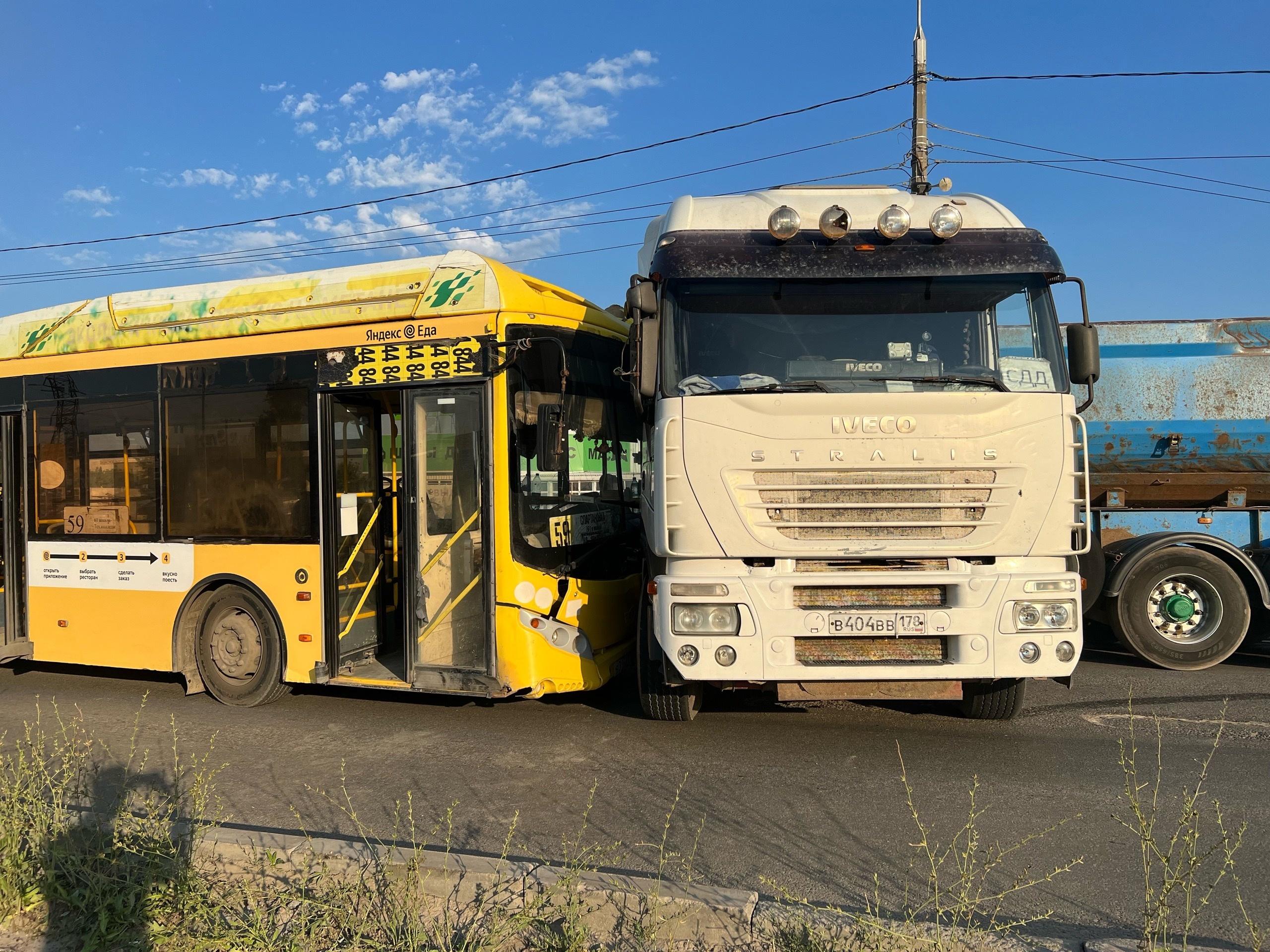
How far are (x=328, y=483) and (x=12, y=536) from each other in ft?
11.5

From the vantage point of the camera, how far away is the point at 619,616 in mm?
7004

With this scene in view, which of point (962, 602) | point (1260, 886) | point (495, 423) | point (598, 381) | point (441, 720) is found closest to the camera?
point (1260, 886)

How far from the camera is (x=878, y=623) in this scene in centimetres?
525

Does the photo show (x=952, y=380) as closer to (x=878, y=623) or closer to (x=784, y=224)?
(x=784, y=224)

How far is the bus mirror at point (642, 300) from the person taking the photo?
5.57 metres

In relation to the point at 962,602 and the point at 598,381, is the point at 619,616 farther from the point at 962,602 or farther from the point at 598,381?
the point at 962,602

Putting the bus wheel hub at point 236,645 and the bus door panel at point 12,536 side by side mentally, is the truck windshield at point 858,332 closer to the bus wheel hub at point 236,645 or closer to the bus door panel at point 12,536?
the bus wheel hub at point 236,645

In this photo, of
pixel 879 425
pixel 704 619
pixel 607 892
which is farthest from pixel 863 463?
pixel 607 892

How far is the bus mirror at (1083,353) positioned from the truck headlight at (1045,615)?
1408 mm

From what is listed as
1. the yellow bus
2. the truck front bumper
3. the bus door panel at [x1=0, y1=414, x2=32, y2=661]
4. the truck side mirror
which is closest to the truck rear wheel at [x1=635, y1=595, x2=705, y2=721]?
the yellow bus

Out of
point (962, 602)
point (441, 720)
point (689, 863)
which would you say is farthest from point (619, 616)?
point (689, 863)

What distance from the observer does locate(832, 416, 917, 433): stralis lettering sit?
17.2 ft

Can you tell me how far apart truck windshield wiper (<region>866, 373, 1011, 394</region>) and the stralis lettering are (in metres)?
0.29

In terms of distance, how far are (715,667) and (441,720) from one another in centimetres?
240
